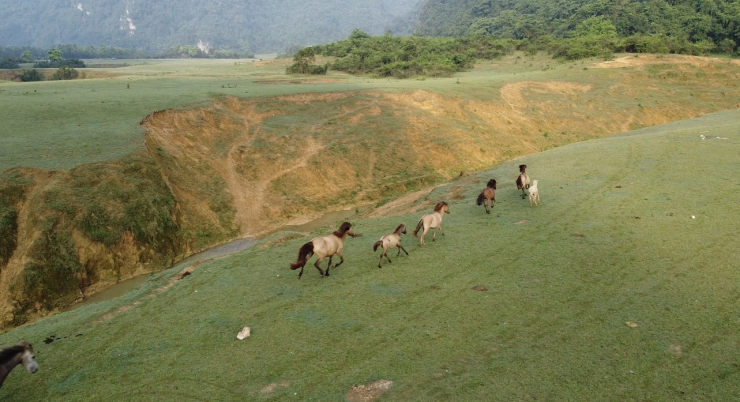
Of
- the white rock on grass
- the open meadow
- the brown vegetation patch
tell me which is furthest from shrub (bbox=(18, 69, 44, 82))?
the brown vegetation patch

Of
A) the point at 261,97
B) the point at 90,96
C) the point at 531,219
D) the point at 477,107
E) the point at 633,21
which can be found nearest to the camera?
the point at 531,219

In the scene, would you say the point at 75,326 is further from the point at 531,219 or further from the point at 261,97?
the point at 261,97

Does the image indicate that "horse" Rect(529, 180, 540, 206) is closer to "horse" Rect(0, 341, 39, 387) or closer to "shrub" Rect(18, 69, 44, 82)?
"horse" Rect(0, 341, 39, 387)

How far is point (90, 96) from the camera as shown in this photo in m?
37.6

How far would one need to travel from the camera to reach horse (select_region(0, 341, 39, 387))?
745 cm

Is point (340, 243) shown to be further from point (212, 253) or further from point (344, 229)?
point (212, 253)

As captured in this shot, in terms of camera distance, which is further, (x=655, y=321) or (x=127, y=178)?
(x=127, y=178)

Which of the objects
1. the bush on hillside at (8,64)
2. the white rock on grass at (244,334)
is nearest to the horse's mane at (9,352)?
the white rock on grass at (244,334)

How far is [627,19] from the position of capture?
105750 mm

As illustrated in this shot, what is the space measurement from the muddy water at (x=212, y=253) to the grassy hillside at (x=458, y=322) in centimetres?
444

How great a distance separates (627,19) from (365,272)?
122 meters

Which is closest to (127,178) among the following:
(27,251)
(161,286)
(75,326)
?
(27,251)

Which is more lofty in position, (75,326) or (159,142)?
(159,142)

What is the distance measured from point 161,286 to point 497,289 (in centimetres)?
1074
